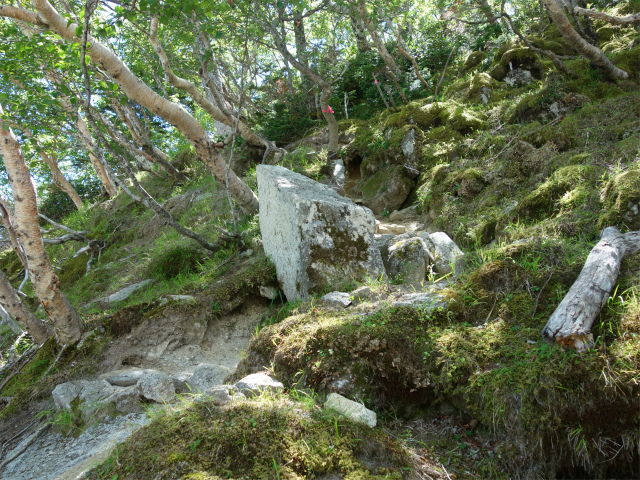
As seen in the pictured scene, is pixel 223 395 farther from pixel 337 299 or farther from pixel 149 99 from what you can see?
pixel 149 99

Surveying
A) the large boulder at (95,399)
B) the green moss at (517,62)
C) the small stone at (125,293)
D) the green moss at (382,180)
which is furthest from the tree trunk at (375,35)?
the large boulder at (95,399)

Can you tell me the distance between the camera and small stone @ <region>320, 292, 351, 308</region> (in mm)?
3802

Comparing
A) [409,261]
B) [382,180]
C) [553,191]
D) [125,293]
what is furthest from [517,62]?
[125,293]

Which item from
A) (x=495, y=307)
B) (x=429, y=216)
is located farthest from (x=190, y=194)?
(x=495, y=307)

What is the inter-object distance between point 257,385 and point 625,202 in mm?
3782

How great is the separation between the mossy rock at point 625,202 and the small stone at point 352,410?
303cm

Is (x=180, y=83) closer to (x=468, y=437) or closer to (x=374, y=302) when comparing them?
(x=374, y=302)

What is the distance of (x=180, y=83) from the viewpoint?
6984mm

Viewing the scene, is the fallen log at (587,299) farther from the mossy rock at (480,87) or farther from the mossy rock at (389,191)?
the mossy rock at (480,87)

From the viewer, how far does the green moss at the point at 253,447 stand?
213 centimetres

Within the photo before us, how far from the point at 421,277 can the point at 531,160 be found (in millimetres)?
2964

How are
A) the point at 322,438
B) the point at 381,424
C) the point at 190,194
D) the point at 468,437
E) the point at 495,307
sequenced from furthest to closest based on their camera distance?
1. the point at 190,194
2. the point at 495,307
3. the point at 381,424
4. the point at 468,437
5. the point at 322,438

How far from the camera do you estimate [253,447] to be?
88.1 inches

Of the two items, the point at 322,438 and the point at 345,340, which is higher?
the point at 345,340
